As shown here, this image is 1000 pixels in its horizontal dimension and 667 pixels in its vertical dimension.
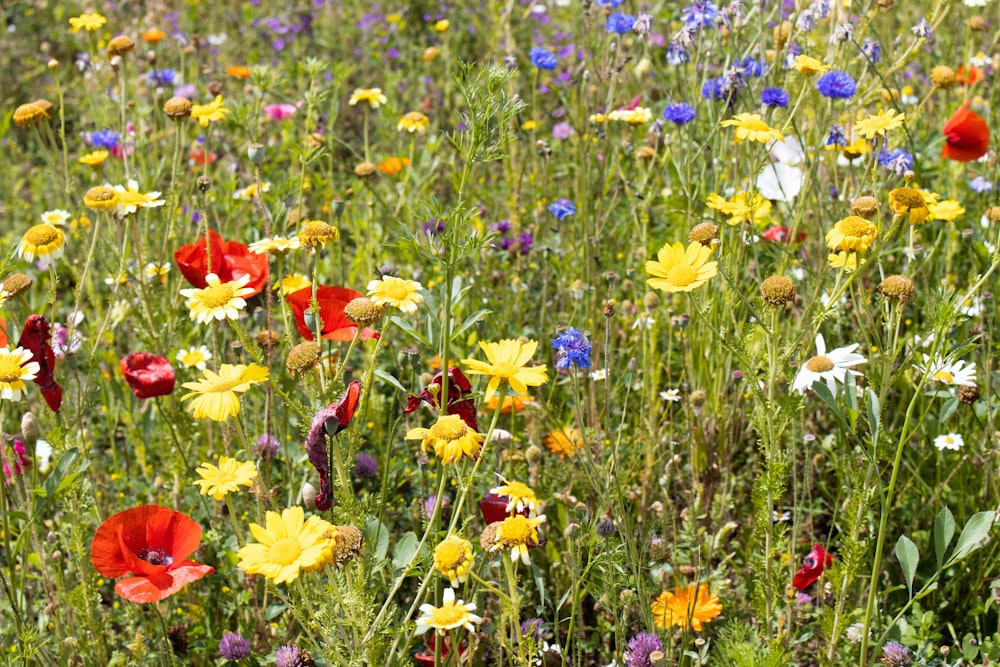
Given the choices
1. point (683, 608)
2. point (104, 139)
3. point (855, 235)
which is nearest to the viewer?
point (855, 235)

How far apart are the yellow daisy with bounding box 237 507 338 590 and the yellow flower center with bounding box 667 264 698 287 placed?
0.56 m

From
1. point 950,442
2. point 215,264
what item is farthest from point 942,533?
point 215,264

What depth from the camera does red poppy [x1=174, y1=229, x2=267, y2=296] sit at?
1.50 meters

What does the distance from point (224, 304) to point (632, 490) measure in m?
0.93

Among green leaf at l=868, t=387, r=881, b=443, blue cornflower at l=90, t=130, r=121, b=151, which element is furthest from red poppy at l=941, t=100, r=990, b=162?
blue cornflower at l=90, t=130, r=121, b=151

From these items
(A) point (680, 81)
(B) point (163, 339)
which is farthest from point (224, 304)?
(A) point (680, 81)

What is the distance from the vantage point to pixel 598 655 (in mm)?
1703

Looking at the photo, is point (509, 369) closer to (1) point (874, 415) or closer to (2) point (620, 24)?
(1) point (874, 415)

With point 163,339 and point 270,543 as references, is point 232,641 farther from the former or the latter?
point 163,339

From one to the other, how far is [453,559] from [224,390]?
0.35m

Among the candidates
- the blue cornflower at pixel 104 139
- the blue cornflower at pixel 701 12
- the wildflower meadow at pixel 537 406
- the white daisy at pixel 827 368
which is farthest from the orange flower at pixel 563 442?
the blue cornflower at pixel 104 139

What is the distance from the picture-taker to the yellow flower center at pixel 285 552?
0.96 meters

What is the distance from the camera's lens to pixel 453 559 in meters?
1.04

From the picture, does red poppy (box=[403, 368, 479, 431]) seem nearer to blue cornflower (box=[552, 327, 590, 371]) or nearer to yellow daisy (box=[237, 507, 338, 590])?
blue cornflower (box=[552, 327, 590, 371])
